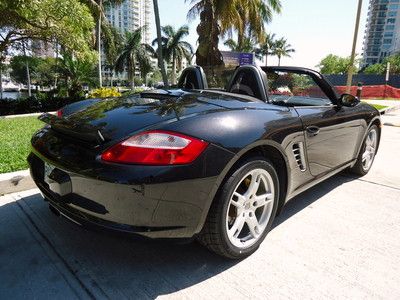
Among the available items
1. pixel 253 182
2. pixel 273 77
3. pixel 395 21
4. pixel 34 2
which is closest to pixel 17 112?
pixel 34 2

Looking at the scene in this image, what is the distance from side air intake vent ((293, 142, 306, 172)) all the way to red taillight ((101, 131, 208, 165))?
1.00 meters

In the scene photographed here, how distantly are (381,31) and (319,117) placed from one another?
5851 inches

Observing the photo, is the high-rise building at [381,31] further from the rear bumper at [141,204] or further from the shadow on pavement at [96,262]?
the rear bumper at [141,204]

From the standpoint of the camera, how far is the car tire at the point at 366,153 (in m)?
4.09

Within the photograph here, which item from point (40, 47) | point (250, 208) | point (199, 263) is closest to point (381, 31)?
point (40, 47)

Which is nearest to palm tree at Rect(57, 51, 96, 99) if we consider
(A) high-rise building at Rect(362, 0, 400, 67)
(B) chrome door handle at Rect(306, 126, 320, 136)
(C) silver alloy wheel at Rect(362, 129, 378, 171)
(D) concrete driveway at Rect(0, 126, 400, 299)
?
(D) concrete driveway at Rect(0, 126, 400, 299)

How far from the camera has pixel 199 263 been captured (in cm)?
229

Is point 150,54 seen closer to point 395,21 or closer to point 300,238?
point 300,238

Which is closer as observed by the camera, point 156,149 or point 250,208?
point 156,149

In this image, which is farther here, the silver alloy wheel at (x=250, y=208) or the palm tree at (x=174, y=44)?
the palm tree at (x=174, y=44)

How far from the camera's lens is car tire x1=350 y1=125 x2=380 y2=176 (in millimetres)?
4088

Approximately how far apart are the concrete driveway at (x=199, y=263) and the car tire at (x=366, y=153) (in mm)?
1109

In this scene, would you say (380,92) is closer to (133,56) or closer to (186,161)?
(186,161)

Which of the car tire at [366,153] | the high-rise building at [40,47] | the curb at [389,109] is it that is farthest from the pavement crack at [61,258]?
the curb at [389,109]
